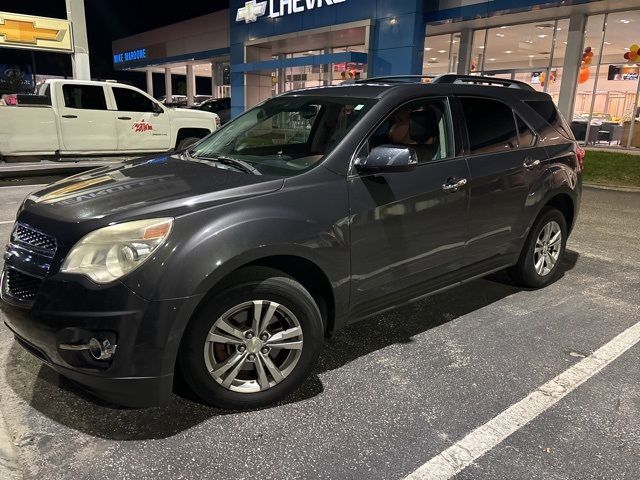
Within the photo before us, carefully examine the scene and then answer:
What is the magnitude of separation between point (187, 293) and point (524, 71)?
20.5 meters

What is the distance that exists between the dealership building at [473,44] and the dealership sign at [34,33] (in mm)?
8964

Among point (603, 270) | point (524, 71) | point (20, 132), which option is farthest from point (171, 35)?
point (603, 270)

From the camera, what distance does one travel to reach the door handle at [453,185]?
11.8 feet

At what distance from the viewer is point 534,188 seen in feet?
14.4

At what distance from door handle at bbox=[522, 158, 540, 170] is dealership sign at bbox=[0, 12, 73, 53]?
1825cm

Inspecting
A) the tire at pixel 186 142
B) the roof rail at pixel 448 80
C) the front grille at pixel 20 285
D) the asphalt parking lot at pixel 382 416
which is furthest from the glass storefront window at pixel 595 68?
the front grille at pixel 20 285

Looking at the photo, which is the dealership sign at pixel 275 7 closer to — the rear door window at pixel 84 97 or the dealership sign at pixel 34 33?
the dealership sign at pixel 34 33

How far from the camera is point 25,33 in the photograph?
1814cm

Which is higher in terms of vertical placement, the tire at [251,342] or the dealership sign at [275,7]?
the dealership sign at [275,7]

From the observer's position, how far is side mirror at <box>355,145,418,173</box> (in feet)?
10.1

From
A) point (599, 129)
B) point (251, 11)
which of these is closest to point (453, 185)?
point (599, 129)

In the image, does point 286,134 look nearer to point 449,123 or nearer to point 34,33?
point 449,123

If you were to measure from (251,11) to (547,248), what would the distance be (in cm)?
2359

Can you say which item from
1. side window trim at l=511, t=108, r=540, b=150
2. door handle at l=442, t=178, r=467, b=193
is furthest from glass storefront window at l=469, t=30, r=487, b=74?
door handle at l=442, t=178, r=467, b=193
